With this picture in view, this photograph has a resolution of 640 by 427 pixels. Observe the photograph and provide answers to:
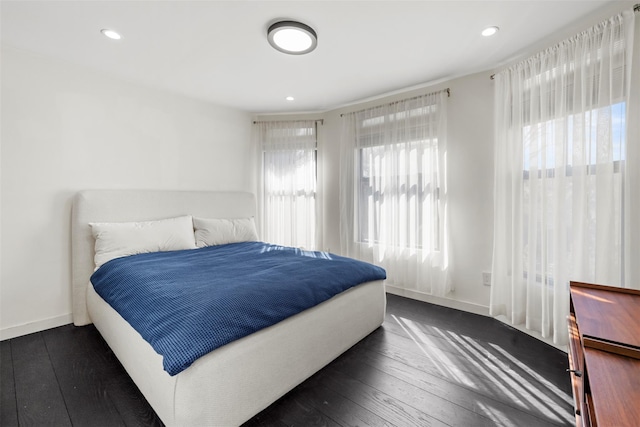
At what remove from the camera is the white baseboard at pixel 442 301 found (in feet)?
9.34

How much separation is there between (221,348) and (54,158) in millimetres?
2579

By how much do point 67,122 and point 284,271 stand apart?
99.8 inches

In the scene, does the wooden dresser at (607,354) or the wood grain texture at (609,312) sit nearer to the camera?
the wooden dresser at (607,354)

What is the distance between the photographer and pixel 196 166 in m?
3.65

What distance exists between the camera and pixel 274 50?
2420mm

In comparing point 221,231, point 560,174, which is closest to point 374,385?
point 560,174

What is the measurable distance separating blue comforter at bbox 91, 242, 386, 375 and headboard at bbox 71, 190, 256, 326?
0.36 m

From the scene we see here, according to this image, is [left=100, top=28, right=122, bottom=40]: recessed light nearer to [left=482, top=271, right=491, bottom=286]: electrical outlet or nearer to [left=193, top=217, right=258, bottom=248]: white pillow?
[left=193, top=217, right=258, bottom=248]: white pillow

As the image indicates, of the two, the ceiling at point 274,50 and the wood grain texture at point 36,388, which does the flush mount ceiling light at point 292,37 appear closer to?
the ceiling at point 274,50

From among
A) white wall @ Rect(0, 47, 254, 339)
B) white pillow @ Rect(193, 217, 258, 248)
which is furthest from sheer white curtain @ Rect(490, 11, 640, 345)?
white wall @ Rect(0, 47, 254, 339)

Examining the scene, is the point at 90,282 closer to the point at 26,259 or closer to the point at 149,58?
the point at 26,259

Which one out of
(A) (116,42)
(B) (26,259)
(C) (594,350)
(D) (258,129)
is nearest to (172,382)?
(C) (594,350)

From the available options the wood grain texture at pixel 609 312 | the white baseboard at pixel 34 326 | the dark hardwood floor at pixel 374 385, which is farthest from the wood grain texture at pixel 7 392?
the wood grain texture at pixel 609 312

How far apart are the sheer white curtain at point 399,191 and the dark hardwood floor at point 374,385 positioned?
0.95 metres
